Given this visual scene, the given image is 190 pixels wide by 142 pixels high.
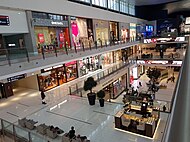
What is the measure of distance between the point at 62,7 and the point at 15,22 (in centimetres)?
493

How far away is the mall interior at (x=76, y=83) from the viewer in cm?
716

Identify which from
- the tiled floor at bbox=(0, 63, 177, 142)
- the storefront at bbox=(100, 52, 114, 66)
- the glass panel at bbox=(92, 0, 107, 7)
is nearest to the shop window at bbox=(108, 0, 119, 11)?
the glass panel at bbox=(92, 0, 107, 7)

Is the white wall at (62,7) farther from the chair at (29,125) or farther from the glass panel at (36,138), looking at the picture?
the glass panel at (36,138)

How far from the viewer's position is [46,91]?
1544cm

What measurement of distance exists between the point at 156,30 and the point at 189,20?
24.6 feet

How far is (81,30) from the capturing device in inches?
794

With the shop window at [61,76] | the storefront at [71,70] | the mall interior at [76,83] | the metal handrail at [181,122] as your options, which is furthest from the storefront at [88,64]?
the metal handrail at [181,122]

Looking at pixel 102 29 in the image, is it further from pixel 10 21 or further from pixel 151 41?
pixel 10 21

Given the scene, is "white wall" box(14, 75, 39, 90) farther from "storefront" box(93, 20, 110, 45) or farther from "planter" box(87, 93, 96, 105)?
"storefront" box(93, 20, 110, 45)

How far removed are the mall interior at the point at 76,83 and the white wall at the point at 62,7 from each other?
64mm

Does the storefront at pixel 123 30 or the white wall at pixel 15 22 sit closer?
the white wall at pixel 15 22

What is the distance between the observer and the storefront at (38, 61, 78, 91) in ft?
50.9

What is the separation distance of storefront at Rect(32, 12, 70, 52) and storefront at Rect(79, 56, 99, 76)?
348 cm

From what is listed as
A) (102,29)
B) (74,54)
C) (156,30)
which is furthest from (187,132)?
(156,30)
